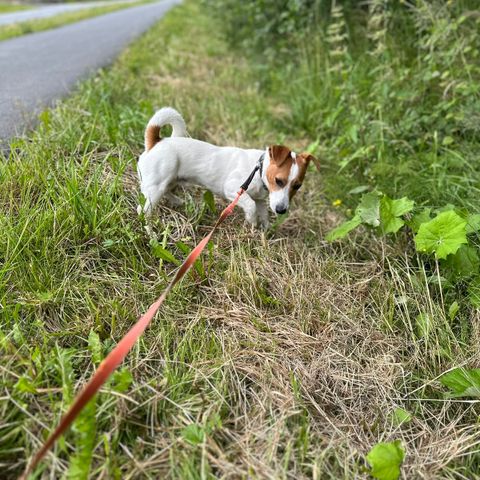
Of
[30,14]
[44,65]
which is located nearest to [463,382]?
[44,65]

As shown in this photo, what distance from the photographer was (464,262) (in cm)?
248

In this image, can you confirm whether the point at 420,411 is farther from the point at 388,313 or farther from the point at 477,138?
the point at 477,138

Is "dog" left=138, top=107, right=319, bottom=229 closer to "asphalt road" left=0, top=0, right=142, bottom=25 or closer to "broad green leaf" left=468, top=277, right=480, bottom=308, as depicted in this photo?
"broad green leaf" left=468, top=277, right=480, bottom=308

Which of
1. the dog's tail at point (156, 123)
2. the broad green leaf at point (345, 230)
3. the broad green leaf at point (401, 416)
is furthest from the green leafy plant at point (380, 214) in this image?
the dog's tail at point (156, 123)

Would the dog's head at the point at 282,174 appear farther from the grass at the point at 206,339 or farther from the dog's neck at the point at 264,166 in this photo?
the grass at the point at 206,339

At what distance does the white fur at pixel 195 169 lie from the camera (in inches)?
109

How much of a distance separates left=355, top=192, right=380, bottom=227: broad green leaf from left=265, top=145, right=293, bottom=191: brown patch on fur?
551 millimetres

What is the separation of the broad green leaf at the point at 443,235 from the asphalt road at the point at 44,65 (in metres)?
2.96

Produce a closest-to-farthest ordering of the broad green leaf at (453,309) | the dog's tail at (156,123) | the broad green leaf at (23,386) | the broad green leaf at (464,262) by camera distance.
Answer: the broad green leaf at (23,386) → the broad green leaf at (453,309) → the broad green leaf at (464,262) → the dog's tail at (156,123)

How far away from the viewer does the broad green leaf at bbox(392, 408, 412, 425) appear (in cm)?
184

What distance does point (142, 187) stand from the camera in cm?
278

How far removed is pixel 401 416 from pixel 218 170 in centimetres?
179

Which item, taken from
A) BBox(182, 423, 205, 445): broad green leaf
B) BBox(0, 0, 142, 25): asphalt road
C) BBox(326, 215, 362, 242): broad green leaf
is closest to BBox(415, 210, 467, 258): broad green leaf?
BBox(326, 215, 362, 242): broad green leaf

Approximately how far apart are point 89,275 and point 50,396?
78 cm
